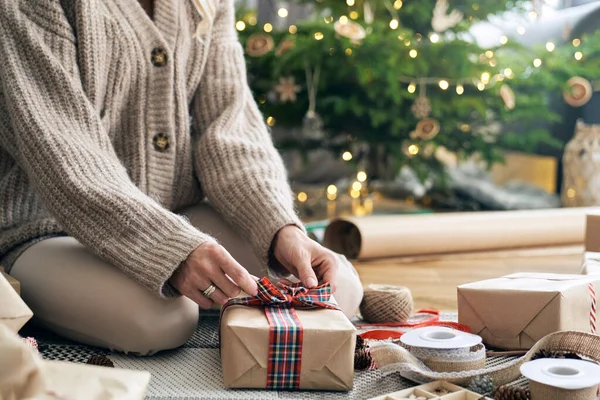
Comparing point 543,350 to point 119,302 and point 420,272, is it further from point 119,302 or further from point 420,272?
point 420,272

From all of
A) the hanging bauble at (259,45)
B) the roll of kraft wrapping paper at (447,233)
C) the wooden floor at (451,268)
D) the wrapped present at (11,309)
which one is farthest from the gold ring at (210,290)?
the hanging bauble at (259,45)

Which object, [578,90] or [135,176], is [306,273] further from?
[578,90]

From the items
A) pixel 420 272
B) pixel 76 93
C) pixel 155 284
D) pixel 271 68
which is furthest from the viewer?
pixel 271 68

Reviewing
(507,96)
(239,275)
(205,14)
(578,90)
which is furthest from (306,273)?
(578,90)

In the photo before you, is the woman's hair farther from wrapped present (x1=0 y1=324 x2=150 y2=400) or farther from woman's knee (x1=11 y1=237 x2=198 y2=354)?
wrapped present (x1=0 y1=324 x2=150 y2=400)

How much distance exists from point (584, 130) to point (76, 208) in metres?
2.08

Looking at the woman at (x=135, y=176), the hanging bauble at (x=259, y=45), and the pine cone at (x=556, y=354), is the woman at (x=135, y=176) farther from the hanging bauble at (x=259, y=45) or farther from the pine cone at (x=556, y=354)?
the hanging bauble at (x=259, y=45)

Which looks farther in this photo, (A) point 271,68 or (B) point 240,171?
(A) point 271,68

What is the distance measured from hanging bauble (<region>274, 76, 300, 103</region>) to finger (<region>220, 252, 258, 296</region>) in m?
1.58

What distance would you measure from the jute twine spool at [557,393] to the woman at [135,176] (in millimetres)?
330

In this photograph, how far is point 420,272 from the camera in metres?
1.93

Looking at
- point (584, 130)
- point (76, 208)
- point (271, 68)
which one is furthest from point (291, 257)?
point (584, 130)

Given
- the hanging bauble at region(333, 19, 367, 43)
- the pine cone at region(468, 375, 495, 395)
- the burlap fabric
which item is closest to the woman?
the burlap fabric

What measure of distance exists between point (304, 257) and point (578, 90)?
198cm
